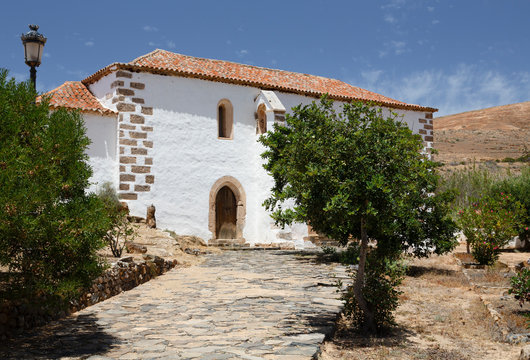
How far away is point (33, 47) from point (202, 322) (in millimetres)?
5796

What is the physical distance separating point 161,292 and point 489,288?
639 centimetres

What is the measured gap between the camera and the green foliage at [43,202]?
4.45 meters

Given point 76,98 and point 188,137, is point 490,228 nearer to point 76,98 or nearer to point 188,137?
point 188,137

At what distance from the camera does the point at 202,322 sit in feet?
21.4

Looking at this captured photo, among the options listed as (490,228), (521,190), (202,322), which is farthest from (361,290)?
(521,190)

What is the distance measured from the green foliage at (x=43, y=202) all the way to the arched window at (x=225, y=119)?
1230 centimetres

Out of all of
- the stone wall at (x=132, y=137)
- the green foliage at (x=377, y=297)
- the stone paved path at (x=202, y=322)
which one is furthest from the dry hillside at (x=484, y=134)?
the green foliage at (x=377, y=297)

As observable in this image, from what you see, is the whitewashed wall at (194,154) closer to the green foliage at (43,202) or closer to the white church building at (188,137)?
the white church building at (188,137)

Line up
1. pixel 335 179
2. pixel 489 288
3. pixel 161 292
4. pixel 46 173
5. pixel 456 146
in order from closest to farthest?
pixel 46 173 < pixel 335 179 < pixel 161 292 < pixel 489 288 < pixel 456 146

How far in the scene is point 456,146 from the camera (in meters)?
52.1

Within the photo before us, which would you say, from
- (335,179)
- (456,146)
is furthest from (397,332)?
(456,146)

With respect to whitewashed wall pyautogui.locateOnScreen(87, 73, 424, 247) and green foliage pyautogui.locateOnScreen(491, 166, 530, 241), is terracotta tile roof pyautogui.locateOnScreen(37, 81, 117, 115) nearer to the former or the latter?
whitewashed wall pyautogui.locateOnScreen(87, 73, 424, 247)

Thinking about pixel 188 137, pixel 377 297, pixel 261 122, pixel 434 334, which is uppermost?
pixel 261 122

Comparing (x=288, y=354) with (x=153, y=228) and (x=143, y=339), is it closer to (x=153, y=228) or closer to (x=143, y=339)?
(x=143, y=339)
